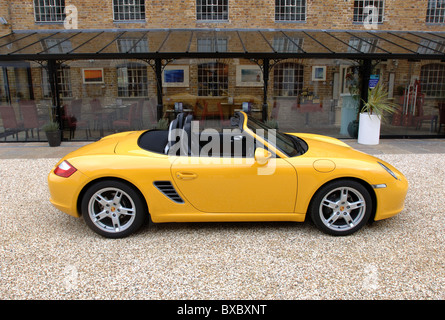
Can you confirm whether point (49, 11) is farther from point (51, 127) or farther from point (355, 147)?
point (355, 147)

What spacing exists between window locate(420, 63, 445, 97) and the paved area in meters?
3.01

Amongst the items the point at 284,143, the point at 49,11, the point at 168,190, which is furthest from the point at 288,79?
the point at 168,190

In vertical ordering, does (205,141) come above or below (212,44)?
below

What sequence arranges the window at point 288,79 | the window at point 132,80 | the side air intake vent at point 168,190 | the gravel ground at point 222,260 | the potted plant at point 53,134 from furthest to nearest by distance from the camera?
the window at point 288,79 → the window at point 132,80 → the potted plant at point 53,134 → the side air intake vent at point 168,190 → the gravel ground at point 222,260

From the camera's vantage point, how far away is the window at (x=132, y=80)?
12234mm

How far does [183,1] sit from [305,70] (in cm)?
494

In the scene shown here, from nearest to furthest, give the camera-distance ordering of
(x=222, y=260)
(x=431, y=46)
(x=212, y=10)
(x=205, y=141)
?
(x=222, y=260) < (x=205, y=141) < (x=431, y=46) < (x=212, y=10)

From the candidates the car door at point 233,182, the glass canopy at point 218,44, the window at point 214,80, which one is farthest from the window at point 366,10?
the car door at point 233,182

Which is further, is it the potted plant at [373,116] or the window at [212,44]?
the window at [212,44]

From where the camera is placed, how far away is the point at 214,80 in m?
12.6

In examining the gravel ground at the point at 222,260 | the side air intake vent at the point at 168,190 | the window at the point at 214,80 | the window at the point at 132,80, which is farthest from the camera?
the window at the point at 214,80

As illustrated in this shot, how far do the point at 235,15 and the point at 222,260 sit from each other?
37.7ft

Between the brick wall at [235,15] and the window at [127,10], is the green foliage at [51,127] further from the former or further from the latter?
the window at [127,10]

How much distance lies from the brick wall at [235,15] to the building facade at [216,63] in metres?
0.04
